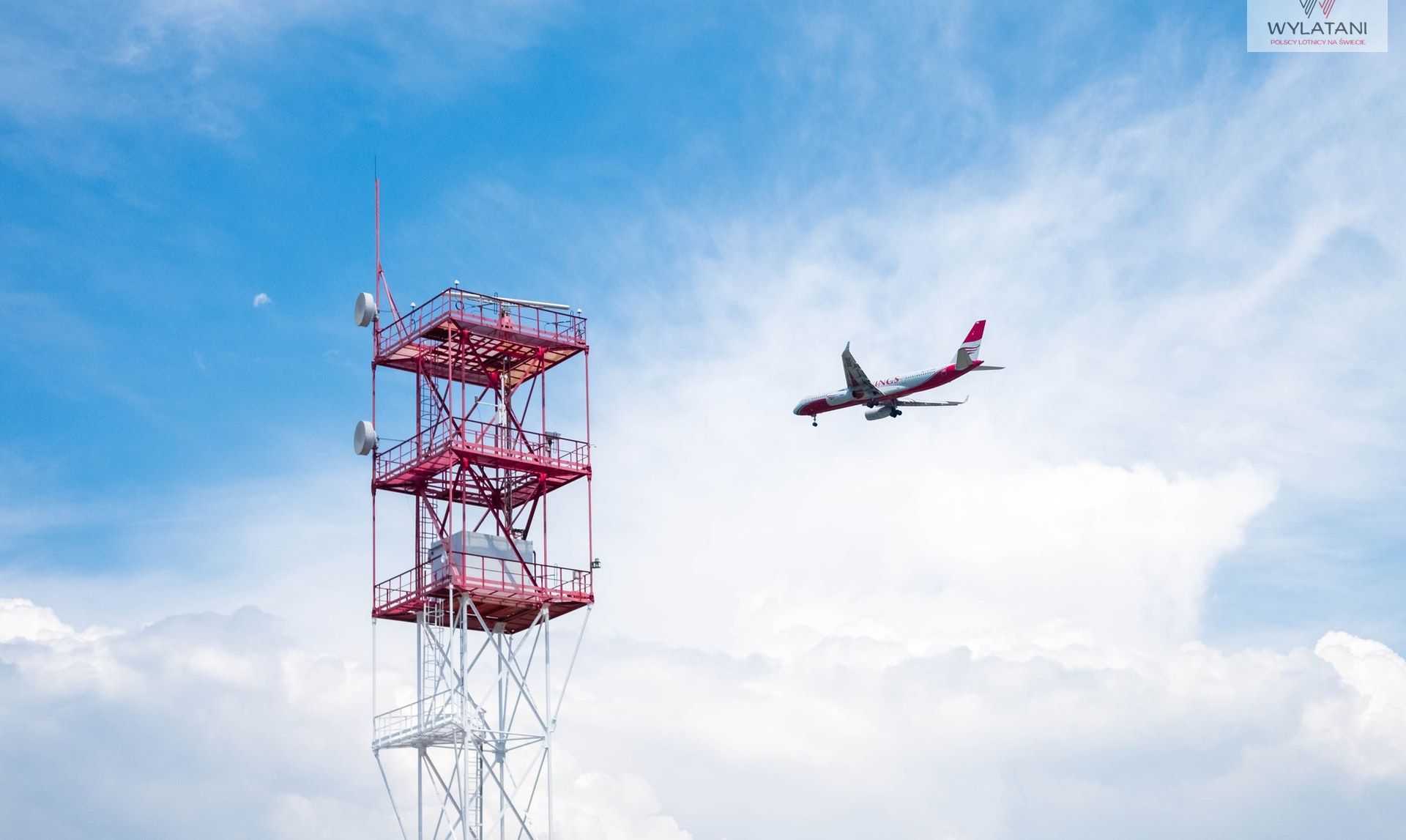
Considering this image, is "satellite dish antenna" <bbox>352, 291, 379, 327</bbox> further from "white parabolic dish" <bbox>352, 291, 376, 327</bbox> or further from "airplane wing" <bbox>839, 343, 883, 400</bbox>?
"airplane wing" <bbox>839, 343, 883, 400</bbox>

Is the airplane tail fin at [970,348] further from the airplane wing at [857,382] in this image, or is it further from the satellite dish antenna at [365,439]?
the satellite dish antenna at [365,439]

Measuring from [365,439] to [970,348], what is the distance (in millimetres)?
55281

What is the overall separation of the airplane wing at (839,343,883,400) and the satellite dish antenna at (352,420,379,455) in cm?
4585

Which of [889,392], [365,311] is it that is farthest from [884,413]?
[365,311]

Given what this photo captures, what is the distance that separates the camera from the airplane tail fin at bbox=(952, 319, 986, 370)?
11056 cm

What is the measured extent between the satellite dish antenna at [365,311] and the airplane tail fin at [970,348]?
44.8 meters

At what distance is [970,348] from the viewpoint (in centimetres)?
11919

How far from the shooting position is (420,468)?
249 ft

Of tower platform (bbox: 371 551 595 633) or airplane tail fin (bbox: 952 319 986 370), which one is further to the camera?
airplane tail fin (bbox: 952 319 986 370)

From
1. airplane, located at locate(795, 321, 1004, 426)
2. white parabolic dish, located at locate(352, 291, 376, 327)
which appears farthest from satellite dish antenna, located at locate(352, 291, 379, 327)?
airplane, located at locate(795, 321, 1004, 426)

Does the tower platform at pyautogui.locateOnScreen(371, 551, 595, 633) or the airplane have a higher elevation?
the airplane

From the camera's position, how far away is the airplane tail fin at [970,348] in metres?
111

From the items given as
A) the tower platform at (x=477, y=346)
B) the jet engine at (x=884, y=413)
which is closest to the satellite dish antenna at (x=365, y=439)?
the tower platform at (x=477, y=346)

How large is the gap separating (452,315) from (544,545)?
11.0 m
